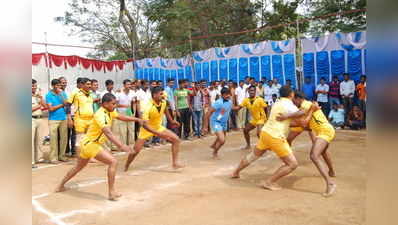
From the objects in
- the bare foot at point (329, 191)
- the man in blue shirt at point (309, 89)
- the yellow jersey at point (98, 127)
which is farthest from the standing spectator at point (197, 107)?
the bare foot at point (329, 191)

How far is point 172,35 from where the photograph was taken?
63.0ft

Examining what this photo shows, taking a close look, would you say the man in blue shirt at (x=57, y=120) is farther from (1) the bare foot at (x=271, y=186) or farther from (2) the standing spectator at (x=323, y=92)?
(2) the standing spectator at (x=323, y=92)

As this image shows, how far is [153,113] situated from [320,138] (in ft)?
10.0

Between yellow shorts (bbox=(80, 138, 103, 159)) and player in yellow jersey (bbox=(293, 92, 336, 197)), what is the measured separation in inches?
126

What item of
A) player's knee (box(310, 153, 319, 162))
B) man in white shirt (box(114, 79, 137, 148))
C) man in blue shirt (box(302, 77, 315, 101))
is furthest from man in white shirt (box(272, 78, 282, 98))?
player's knee (box(310, 153, 319, 162))

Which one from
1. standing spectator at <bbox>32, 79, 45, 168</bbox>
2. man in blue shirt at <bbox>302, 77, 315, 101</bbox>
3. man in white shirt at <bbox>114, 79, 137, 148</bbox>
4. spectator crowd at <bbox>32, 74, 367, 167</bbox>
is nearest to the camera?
standing spectator at <bbox>32, 79, 45, 168</bbox>

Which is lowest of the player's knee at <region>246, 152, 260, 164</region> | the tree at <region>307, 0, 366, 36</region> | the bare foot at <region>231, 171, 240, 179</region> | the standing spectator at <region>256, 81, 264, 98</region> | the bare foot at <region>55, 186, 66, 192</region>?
the bare foot at <region>55, 186, 66, 192</region>

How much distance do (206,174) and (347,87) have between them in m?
7.28

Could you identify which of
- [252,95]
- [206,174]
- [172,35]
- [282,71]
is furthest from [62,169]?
[172,35]

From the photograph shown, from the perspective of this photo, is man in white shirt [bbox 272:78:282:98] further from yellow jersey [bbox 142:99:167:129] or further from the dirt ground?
yellow jersey [bbox 142:99:167:129]

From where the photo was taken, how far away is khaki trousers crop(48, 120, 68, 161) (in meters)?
7.90

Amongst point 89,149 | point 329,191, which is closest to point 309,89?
point 329,191

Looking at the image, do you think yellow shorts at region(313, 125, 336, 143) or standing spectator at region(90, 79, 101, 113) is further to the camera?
standing spectator at region(90, 79, 101, 113)
